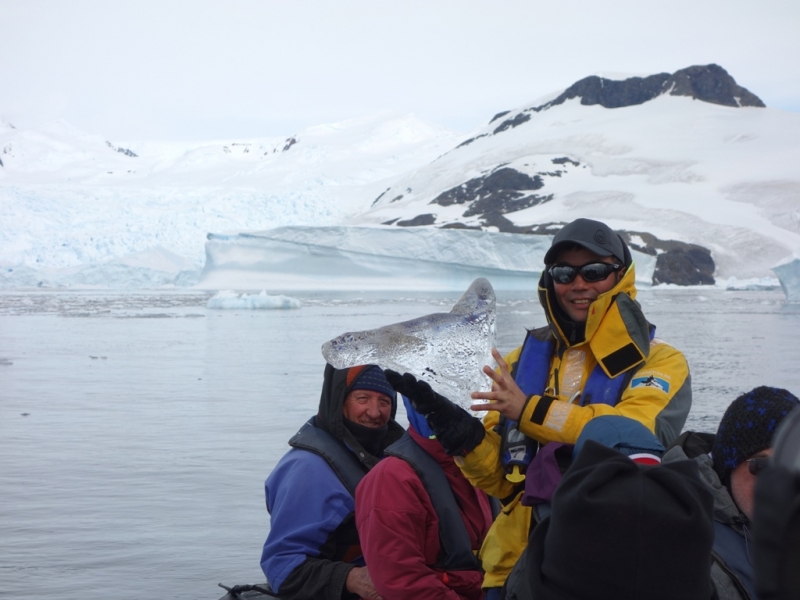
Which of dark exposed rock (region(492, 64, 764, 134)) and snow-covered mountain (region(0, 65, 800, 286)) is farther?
dark exposed rock (region(492, 64, 764, 134))

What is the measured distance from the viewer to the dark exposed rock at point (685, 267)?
37.4 meters

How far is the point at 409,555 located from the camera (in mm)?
2025

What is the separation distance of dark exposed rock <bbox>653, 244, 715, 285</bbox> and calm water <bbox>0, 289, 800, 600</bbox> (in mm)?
22650

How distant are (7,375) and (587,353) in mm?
8667

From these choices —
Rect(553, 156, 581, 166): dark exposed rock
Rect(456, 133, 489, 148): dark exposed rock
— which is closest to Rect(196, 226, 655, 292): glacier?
Rect(553, 156, 581, 166): dark exposed rock

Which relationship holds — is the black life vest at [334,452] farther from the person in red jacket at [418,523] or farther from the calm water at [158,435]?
the calm water at [158,435]

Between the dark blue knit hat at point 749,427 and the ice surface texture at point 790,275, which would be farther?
the ice surface texture at point 790,275

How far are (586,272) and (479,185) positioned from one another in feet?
175

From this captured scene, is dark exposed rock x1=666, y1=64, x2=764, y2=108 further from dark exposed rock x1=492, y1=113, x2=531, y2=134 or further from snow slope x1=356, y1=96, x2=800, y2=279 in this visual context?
dark exposed rock x1=492, y1=113, x2=531, y2=134

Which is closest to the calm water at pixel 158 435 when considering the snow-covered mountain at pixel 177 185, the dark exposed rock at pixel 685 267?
the dark exposed rock at pixel 685 267

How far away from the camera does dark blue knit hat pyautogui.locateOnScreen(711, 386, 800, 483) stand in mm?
1571

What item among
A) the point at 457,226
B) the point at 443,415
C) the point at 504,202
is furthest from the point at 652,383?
the point at 504,202

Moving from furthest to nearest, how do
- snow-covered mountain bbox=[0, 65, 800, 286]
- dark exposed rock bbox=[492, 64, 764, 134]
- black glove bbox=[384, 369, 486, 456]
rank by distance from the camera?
dark exposed rock bbox=[492, 64, 764, 134] → snow-covered mountain bbox=[0, 65, 800, 286] → black glove bbox=[384, 369, 486, 456]

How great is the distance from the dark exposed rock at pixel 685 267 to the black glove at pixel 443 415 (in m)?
37.2
